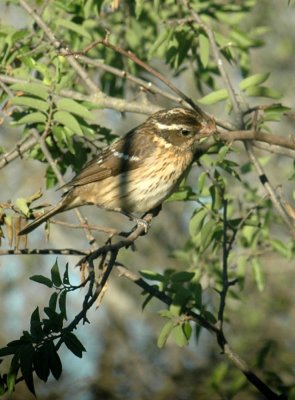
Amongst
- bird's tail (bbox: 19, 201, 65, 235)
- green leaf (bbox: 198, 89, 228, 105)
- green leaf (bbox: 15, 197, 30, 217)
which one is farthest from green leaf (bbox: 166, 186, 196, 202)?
green leaf (bbox: 15, 197, 30, 217)

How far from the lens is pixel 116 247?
17.7 ft

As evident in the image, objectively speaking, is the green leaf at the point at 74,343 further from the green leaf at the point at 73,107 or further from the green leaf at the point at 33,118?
the green leaf at the point at 33,118

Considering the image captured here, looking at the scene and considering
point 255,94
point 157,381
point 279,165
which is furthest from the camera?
point 279,165

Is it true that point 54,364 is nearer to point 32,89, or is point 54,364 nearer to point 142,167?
point 32,89

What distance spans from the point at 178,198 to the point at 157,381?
4388 mm

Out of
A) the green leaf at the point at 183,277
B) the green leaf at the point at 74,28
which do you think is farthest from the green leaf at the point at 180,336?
the green leaf at the point at 74,28

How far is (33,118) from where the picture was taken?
6.54 meters

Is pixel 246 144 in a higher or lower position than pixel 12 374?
higher

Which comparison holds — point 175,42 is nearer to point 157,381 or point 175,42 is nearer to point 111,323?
point 157,381

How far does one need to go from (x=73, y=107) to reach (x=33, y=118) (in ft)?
1.05

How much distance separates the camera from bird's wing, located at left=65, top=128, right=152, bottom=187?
304 inches

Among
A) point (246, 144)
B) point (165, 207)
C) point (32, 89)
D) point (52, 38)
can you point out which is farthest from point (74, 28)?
point (165, 207)

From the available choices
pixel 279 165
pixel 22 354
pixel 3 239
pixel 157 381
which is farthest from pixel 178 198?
pixel 279 165

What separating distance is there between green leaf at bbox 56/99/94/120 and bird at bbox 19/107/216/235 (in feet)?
3.20
